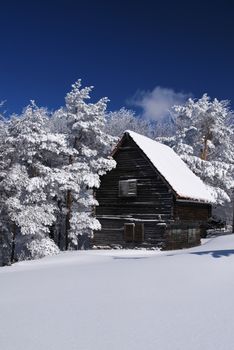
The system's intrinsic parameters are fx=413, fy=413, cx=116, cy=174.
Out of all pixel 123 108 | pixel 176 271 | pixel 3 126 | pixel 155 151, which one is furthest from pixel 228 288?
pixel 123 108

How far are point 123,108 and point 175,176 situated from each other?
4296cm

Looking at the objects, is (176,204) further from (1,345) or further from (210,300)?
(1,345)

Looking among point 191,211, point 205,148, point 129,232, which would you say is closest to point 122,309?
point 129,232

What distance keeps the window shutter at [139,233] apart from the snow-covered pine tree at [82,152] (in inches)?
120

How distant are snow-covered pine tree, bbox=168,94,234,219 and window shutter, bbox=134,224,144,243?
11183 mm

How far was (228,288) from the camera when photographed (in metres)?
8.93

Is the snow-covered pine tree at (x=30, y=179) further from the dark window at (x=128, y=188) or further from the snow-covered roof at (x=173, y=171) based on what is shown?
the snow-covered roof at (x=173, y=171)

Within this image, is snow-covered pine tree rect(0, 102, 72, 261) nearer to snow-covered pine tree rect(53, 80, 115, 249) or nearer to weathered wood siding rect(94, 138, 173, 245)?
snow-covered pine tree rect(53, 80, 115, 249)

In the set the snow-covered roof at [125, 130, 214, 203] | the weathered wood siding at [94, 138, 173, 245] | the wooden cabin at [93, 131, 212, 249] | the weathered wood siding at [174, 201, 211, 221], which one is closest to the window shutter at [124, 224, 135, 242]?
the wooden cabin at [93, 131, 212, 249]

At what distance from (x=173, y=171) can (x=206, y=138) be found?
1213cm

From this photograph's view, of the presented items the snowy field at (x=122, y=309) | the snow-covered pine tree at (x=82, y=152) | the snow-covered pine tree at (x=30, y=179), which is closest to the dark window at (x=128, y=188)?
the snow-covered pine tree at (x=82, y=152)

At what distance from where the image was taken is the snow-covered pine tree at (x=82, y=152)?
92.5 ft

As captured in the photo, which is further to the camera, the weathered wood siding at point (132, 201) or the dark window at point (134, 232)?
the dark window at point (134, 232)

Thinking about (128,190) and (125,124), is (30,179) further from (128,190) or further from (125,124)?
(125,124)
